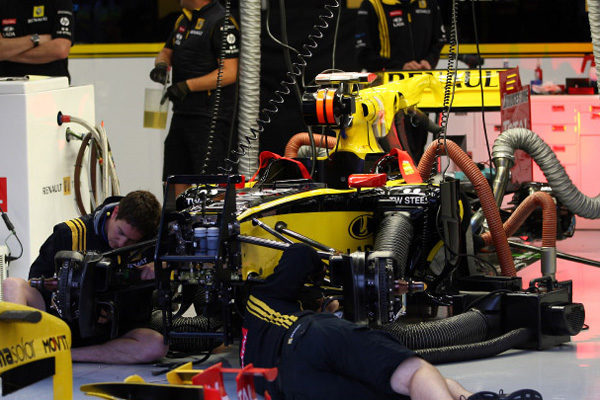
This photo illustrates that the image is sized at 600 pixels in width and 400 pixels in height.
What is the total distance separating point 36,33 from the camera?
9695 millimetres

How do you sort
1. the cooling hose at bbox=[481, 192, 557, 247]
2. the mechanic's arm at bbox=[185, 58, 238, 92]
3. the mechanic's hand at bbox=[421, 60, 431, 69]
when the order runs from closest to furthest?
the cooling hose at bbox=[481, 192, 557, 247], the mechanic's arm at bbox=[185, 58, 238, 92], the mechanic's hand at bbox=[421, 60, 431, 69]

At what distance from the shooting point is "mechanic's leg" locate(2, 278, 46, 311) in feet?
19.6

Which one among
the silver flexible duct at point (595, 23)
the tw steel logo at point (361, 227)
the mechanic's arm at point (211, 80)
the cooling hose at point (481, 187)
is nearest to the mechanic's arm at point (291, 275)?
the tw steel logo at point (361, 227)

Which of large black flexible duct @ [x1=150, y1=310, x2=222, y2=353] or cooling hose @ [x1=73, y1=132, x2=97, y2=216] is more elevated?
cooling hose @ [x1=73, y1=132, x2=97, y2=216]

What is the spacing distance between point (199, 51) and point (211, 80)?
28 cm

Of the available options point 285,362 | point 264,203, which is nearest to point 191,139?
point 264,203

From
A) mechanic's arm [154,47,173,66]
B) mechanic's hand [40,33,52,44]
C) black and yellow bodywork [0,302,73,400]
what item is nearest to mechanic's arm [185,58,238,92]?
mechanic's arm [154,47,173,66]

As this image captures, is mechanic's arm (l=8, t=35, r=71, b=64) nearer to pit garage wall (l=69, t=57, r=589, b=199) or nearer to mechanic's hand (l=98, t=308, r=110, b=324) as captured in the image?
pit garage wall (l=69, t=57, r=589, b=199)

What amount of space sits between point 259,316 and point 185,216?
2.72 ft

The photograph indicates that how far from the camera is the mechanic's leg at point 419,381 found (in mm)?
4449

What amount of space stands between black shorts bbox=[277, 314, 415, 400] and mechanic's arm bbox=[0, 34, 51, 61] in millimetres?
5579

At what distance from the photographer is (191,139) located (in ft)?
32.6

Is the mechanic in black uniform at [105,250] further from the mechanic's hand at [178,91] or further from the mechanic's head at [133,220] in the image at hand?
the mechanic's hand at [178,91]

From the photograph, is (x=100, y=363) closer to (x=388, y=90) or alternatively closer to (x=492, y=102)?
(x=388, y=90)
